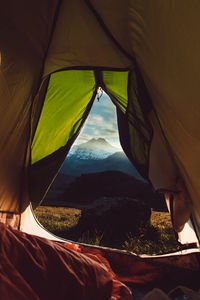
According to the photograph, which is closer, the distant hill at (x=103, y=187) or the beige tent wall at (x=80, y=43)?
the beige tent wall at (x=80, y=43)

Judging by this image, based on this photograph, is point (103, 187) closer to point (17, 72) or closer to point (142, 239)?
point (142, 239)

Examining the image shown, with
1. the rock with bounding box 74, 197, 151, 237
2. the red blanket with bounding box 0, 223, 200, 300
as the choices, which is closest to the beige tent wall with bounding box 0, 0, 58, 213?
the red blanket with bounding box 0, 223, 200, 300

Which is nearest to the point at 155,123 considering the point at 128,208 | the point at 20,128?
the point at 20,128

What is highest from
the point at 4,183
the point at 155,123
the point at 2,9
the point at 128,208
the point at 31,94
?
the point at 2,9

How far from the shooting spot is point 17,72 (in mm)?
1549

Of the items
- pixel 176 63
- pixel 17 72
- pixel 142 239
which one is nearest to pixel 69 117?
pixel 17 72

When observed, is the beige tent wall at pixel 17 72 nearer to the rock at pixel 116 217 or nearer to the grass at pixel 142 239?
the grass at pixel 142 239

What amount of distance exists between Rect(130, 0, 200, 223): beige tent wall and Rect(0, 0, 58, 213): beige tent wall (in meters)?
0.69

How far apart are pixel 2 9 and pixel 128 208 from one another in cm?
310

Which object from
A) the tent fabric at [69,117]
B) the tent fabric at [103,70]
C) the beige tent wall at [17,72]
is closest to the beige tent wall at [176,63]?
the tent fabric at [103,70]

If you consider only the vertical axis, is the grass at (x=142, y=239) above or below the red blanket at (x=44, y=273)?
below

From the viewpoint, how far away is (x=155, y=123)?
1.63 meters

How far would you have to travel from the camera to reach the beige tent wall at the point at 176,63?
895mm

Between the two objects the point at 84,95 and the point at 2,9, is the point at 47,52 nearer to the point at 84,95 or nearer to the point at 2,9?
the point at 2,9
